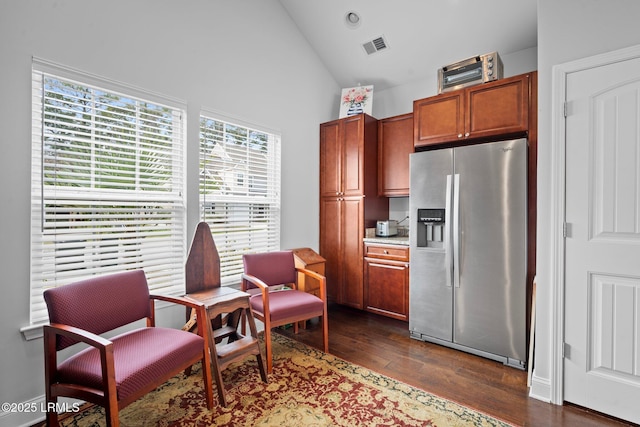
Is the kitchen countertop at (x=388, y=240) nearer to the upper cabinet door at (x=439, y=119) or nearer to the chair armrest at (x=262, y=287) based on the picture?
the upper cabinet door at (x=439, y=119)

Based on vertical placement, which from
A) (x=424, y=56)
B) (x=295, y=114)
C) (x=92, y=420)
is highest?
(x=424, y=56)

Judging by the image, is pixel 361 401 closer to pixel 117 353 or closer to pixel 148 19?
pixel 117 353

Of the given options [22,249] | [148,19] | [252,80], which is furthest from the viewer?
[252,80]

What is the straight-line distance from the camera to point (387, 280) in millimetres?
3377

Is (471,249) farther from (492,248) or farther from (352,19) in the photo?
(352,19)

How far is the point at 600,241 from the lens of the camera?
1878mm

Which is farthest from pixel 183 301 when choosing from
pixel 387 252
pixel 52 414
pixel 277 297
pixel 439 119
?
pixel 439 119

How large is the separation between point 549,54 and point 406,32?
165 cm

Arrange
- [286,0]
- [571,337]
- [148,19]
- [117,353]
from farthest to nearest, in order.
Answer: [286,0]
[148,19]
[571,337]
[117,353]

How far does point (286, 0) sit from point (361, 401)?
3.87 metres

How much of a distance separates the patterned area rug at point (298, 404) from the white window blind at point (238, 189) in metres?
1.03

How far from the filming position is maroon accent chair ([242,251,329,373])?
2.39 m

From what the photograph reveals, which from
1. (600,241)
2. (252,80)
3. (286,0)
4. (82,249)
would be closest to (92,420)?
(82,249)

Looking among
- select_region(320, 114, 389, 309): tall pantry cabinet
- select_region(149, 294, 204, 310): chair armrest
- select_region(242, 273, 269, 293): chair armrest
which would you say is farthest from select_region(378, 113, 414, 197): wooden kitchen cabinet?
select_region(149, 294, 204, 310): chair armrest
